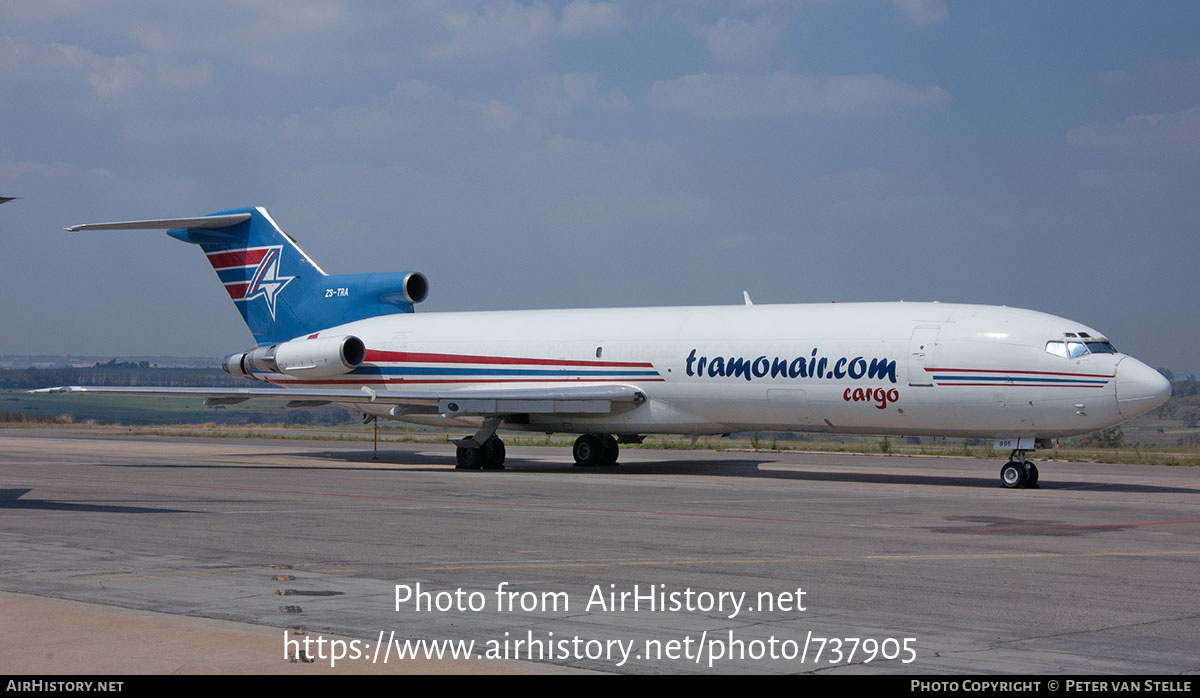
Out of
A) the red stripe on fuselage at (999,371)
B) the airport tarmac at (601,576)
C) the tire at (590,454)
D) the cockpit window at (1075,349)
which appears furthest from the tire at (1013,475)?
the tire at (590,454)

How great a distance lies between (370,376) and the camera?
3381cm

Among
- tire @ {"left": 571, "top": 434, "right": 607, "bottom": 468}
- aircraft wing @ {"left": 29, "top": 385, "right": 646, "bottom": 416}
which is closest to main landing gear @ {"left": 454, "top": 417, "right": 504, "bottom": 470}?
aircraft wing @ {"left": 29, "top": 385, "right": 646, "bottom": 416}

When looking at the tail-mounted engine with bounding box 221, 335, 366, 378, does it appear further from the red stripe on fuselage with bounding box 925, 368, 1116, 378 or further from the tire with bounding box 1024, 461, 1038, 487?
the tire with bounding box 1024, 461, 1038, 487

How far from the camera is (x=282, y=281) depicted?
3578 cm

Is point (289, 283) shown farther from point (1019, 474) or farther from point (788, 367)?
point (1019, 474)

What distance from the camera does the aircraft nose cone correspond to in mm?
22828

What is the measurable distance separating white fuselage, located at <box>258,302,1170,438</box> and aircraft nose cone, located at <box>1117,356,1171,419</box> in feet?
0.08

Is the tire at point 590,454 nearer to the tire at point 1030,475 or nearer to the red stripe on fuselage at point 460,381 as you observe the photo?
the red stripe on fuselage at point 460,381

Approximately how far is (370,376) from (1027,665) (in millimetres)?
27711

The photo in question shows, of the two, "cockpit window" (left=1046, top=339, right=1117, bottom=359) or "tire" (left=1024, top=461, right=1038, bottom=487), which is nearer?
"cockpit window" (left=1046, top=339, right=1117, bottom=359)

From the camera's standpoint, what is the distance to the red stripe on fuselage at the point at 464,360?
29678 mm

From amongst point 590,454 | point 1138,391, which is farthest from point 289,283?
point 1138,391

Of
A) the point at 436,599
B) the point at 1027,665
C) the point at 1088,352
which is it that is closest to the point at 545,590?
the point at 436,599
